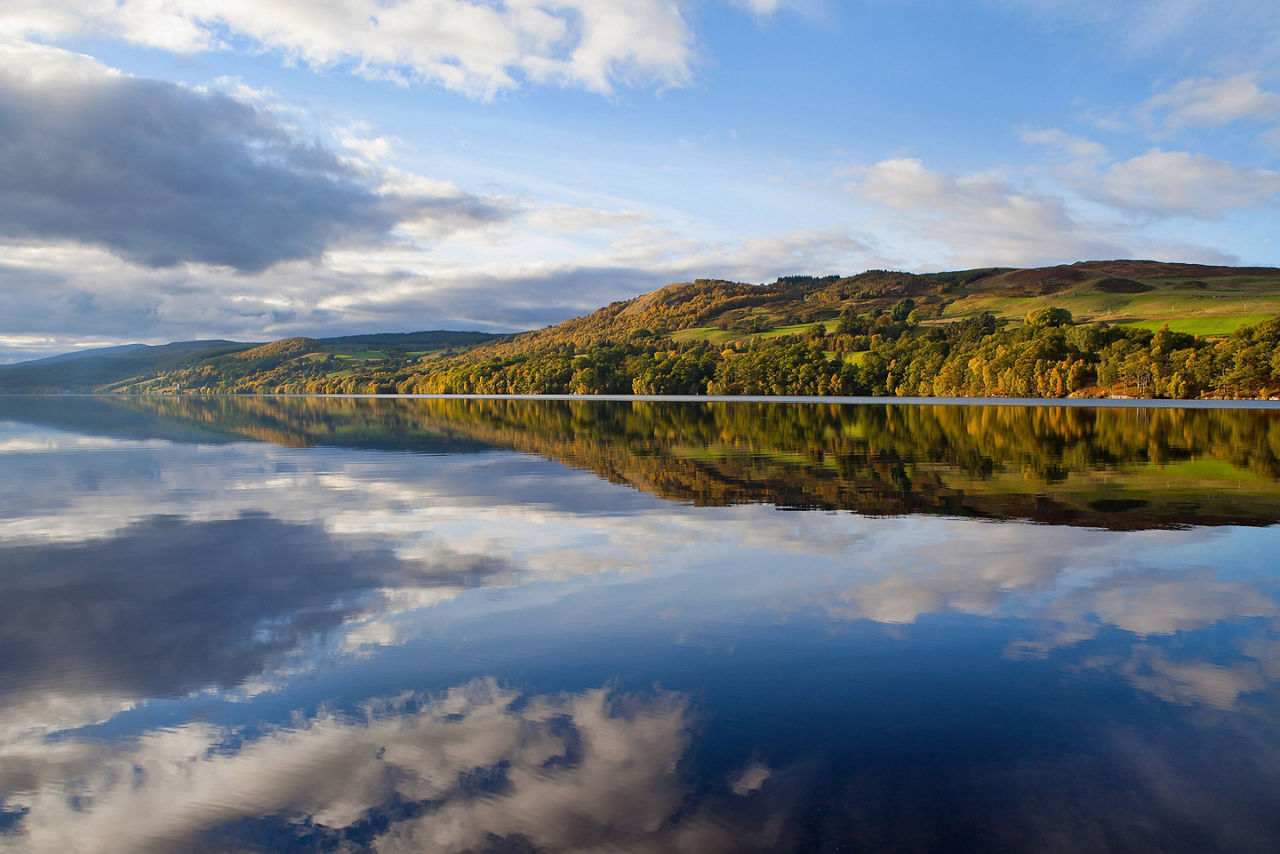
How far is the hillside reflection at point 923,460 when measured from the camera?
71.2 feet

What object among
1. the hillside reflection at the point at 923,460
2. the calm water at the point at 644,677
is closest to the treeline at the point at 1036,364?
the hillside reflection at the point at 923,460

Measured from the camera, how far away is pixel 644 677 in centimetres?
920

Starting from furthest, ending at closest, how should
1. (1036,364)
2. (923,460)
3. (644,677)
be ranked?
(1036,364) < (923,460) < (644,677)

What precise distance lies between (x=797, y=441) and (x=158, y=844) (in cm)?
4076

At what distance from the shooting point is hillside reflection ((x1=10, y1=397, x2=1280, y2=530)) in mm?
21703

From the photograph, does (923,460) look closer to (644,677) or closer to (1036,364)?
(644,677)

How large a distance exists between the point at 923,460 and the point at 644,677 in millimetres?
27448

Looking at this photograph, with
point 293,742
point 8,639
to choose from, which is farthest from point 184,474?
point 293,742

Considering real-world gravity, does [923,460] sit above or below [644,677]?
below

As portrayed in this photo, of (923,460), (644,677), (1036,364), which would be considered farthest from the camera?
(1036,364)

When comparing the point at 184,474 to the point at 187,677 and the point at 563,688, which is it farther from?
the point at 563,688

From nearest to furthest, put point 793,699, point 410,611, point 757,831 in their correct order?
point 757,831 → point 793,699 → point 410,611

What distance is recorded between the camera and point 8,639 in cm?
1092

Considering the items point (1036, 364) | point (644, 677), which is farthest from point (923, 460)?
point (1036, 364)
